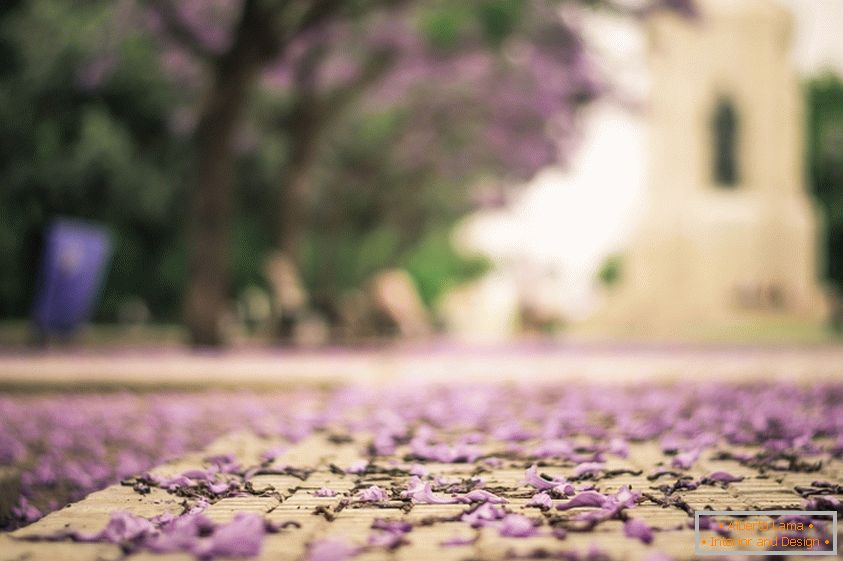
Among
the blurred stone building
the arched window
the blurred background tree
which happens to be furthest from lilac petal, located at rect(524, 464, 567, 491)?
the arched window

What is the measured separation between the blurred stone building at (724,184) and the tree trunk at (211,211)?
21384 millimetres

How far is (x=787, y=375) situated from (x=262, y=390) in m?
5.06

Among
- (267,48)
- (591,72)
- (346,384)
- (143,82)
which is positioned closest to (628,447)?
(346,384)

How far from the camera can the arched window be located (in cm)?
3209

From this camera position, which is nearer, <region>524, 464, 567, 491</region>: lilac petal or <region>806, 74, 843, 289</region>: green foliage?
<region>524, 464, 567, 491</region>: lilac petal

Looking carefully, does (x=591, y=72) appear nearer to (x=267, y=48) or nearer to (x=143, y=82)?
(x=267, y=48)

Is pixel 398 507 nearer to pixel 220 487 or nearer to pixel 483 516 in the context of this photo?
pixel 483 516

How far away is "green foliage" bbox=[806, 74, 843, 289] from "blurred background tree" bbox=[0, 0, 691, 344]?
88.5 feet

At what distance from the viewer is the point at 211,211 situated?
11266 millimetres

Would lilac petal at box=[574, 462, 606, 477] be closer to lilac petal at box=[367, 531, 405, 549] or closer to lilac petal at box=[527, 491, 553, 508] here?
lilac petal at box=[527, 491, 553, 508]

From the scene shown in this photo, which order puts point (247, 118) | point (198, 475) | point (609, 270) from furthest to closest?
point (609, 270), point (247, 118), point (198, 475)

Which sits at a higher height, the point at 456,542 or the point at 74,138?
the point at 74,138

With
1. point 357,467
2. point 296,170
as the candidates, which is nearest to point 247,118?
point 296,170

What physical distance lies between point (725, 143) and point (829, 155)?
1610 cm
